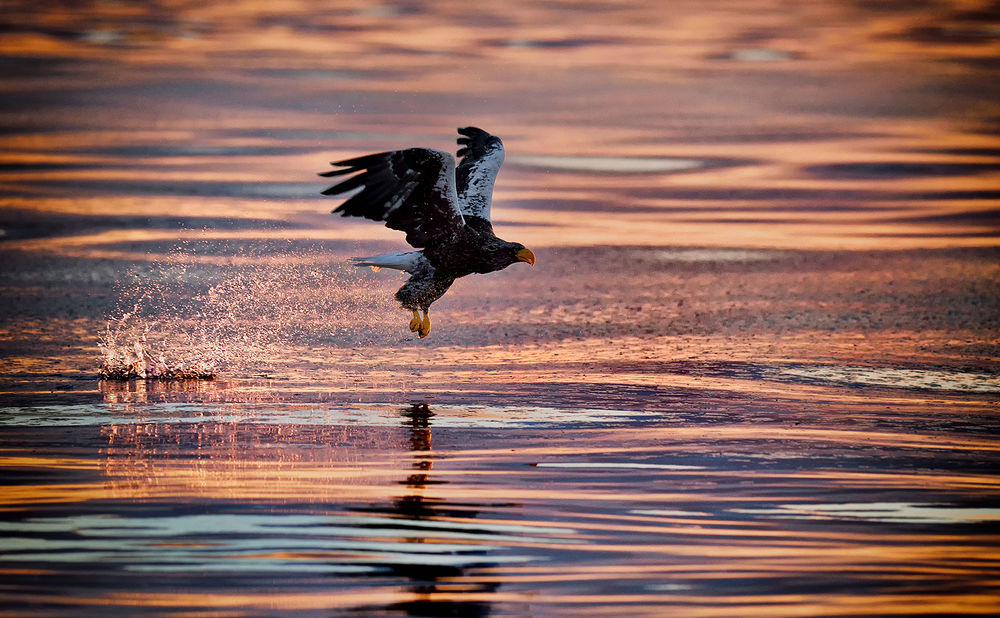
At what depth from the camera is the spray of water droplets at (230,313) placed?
12.4m

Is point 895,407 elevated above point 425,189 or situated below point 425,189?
below

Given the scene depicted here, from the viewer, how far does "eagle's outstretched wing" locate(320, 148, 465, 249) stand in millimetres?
12047

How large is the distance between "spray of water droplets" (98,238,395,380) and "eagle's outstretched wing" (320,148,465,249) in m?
1.39

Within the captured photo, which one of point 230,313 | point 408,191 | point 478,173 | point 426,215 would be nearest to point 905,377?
point 426,215

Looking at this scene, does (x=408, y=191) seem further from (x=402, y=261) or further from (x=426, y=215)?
(x=402, y=261)

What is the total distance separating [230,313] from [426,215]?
8.69 ft

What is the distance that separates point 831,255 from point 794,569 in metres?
10.5

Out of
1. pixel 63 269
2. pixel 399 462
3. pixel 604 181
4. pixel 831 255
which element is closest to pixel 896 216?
pixel 831 255

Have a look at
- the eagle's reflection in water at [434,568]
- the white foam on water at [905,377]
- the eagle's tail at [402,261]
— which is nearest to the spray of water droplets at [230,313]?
the eagle's tail at [402,261]

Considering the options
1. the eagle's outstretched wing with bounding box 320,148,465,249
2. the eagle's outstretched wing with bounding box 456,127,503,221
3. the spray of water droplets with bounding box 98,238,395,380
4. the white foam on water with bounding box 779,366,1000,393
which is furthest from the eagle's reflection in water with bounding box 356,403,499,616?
the eagle's outstretched wing with bounding box 456,127,503,221

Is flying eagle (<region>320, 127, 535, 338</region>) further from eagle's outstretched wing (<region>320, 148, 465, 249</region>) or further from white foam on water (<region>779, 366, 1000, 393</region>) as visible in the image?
white foam on water (<region>779, 366, 1000, 393</region>)

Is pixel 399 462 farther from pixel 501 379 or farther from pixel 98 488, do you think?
pixel 501 379

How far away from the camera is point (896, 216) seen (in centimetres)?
1841

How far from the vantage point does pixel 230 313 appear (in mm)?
14414
